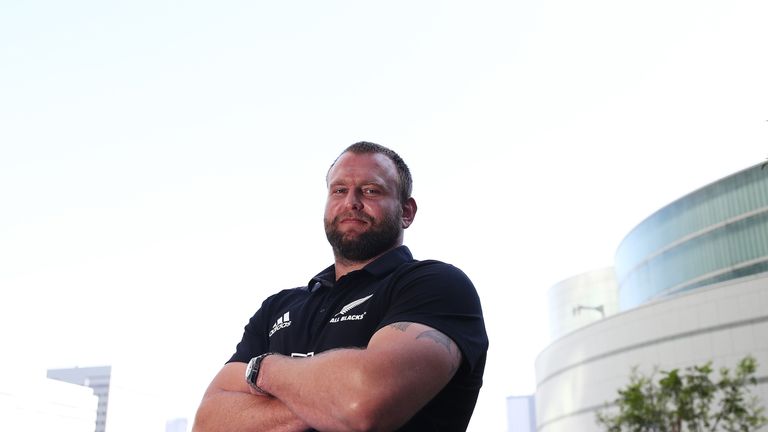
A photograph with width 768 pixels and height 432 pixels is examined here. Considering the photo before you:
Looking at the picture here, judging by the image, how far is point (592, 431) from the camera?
55.8m

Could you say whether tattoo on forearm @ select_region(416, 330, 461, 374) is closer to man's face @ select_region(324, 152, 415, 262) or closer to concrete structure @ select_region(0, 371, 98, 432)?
man's face @ select_region(324, 152, 415, 262)

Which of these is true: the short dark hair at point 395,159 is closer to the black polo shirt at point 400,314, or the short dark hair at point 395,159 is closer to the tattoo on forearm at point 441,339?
the black polo shirt at point 400,314

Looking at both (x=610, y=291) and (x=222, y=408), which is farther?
(x=610, y=291)

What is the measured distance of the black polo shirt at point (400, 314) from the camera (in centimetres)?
304

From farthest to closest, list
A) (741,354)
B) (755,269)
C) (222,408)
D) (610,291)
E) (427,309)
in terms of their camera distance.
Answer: (610,291) < (755,269) < (741,354) < (222,408) < (427,309)

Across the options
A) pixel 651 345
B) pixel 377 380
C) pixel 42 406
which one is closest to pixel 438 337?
pixel 377 380

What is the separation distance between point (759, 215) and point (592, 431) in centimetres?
1747

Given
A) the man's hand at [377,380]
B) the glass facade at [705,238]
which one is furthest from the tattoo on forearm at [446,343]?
the glass facade at [705,238]

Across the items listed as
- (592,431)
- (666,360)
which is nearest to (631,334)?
(666,360)

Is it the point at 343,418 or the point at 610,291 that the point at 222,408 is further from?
the point at 610,291

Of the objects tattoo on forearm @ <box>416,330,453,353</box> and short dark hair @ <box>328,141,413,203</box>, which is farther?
short dark hair @ <box>328,141,413,203</box>

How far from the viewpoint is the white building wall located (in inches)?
1793

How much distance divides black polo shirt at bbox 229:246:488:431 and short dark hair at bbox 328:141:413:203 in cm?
27

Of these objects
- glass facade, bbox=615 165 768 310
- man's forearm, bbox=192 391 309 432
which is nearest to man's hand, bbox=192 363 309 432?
man's forearm, bbox=192 391 309 432
